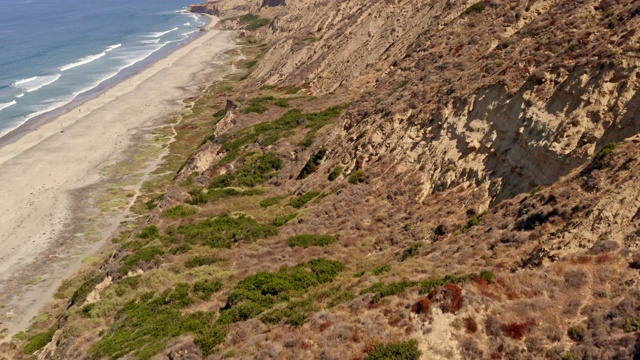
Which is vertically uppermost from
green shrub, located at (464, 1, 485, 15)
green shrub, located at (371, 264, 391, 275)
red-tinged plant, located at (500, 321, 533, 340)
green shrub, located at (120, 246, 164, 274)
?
green shrub, located at (464, 1, 485, 15)

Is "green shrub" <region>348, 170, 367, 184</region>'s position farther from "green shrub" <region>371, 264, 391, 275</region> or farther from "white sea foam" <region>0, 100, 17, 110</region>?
"white sea foam" <region>0, 100, 17, 110</region>

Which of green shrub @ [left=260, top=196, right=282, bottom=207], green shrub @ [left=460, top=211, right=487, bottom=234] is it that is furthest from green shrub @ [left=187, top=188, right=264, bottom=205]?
green shrub @ [left=460, top=211, right=487, bottom=234]

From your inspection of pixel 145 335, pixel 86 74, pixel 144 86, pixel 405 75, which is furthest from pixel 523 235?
pixel 86 74

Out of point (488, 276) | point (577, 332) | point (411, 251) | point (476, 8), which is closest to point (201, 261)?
point (411, 251)

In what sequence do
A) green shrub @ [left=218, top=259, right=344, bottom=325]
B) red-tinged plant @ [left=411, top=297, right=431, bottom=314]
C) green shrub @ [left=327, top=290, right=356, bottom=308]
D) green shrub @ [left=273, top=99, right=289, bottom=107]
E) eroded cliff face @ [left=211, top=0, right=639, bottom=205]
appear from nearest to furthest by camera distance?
red-tinged plant @ [left=411, top=297, right=431, bottom=314] → green shrub @ [left=327, top=290, right=356, bottom=308] → green shrub @ [left=218, top=259, right=344, bottom=325] → eroded cliff face @ [left=211, top=0, right=639, bottom=205] → green shrub @ [left=273, top=99, right=289, bottom=107]

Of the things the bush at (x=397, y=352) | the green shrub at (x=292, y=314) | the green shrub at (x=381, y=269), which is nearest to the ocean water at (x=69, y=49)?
the green shrub at (x=292, y=314)

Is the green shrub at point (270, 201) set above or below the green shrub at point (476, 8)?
below

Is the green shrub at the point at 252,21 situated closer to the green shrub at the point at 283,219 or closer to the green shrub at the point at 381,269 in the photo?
the green shrub at the point at 283,219
